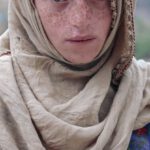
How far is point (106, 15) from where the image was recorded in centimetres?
127

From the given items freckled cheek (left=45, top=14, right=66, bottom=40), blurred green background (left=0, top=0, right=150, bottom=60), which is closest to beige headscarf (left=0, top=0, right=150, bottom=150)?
freckled cheek (left=45, top=14, right=66, bottom=40)

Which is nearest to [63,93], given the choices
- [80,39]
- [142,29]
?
[80,39]

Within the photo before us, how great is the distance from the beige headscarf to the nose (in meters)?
0.09

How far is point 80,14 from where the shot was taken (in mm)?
1212

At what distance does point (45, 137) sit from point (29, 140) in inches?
2.2

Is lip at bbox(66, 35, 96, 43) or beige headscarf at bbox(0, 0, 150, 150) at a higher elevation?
lip at bbox(66, 35, 96, 43)

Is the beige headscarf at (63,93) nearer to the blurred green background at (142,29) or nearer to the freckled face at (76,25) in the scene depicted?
the freckled face at (76,25)

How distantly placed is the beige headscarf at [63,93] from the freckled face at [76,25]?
0.03 m

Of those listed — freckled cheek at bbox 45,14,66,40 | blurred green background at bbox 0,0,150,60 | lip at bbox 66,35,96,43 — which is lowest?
blurred green background at bbox 0,0,150,60

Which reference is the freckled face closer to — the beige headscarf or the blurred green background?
the beige headscarf

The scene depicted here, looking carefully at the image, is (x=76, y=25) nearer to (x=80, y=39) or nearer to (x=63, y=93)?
(x=80, y=39)

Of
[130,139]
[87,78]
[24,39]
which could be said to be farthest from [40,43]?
[130,139]

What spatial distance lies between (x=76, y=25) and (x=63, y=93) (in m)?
0.21

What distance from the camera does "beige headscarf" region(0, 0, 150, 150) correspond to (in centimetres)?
123
